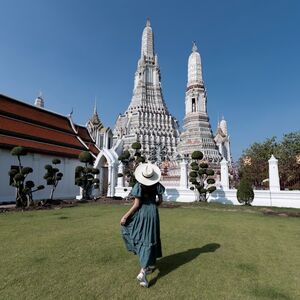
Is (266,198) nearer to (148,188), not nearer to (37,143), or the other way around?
(148,188)

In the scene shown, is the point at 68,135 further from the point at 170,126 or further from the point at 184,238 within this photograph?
the point at 170,126

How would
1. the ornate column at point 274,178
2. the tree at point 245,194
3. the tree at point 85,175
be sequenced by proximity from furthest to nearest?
the tree at point 85,175, the ornate column at point 274,178, the tree at point 245,194

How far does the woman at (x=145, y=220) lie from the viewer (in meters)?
3.88

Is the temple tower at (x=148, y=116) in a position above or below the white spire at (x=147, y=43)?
below

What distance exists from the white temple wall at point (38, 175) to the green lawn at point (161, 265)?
9948 millimetres

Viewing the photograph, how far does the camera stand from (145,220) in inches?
157

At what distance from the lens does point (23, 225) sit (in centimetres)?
812

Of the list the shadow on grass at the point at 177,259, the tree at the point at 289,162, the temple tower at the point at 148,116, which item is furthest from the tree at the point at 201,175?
the temple tower at the point at 148,116

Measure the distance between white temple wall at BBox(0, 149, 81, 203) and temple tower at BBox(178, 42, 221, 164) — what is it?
19.6 meters

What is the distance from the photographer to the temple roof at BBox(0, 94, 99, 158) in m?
17.3

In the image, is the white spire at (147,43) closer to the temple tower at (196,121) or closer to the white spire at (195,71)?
the temple tower at (196,121)

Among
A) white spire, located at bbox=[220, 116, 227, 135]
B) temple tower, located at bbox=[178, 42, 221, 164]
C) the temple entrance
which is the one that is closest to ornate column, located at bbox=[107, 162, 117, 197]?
the temple entrance

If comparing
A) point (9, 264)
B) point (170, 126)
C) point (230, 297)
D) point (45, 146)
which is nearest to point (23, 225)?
point (9, 264)

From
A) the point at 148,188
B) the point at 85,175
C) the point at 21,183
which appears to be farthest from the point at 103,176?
the point at 148,188
